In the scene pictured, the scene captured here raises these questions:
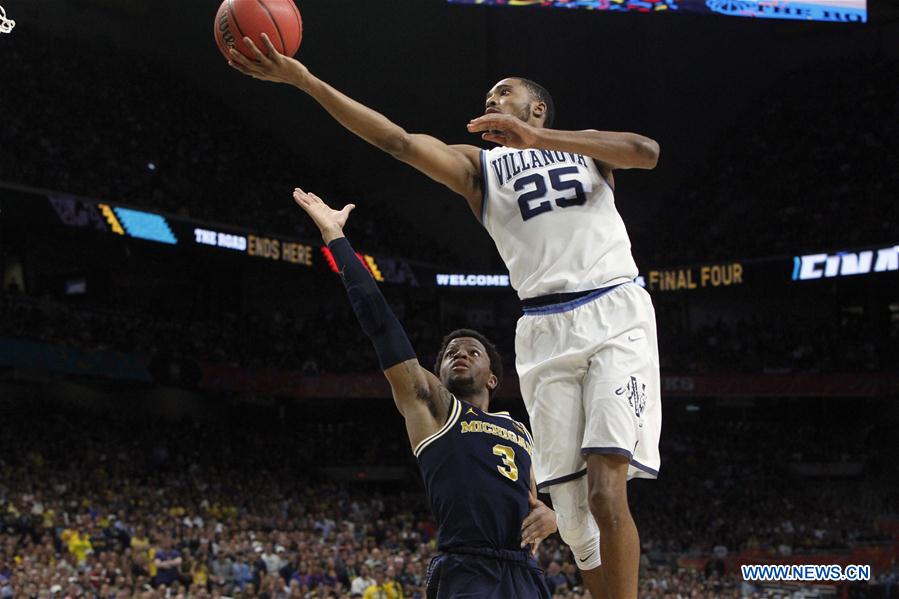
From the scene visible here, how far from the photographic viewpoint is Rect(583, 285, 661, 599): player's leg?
393 cm

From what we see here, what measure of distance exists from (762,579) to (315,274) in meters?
15.3

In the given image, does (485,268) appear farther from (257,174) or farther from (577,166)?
(577,166)

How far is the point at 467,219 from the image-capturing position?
31.6 meters

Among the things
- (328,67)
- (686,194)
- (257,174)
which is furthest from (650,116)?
(257,174)

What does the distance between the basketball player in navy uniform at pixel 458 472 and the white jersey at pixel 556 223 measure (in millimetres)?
678

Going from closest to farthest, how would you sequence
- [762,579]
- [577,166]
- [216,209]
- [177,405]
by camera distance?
[577,166]
[762,579]
[216,209]
[177,405]

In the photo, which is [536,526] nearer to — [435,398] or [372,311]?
[435,398]

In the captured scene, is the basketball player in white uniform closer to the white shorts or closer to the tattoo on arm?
the white shorts

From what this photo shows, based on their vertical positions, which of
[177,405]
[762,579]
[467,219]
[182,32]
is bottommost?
[762,579]

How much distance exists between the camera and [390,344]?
153 inches

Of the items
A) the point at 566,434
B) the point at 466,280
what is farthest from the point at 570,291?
the point at 466,280

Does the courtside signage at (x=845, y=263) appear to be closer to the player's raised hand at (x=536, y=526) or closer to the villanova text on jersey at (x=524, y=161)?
the villanova text on jersey at (x=524, y=161)

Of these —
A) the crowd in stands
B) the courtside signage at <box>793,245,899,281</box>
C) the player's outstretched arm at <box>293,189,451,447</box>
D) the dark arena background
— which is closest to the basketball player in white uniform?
the player's outstretched arm at <box>293,189,451,447</box>

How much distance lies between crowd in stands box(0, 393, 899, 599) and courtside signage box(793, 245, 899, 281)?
5349 millimetres
